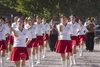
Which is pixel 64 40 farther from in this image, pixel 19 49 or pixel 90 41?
pixel 90 41

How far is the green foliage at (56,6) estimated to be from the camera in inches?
1229

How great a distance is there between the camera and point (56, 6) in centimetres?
3884

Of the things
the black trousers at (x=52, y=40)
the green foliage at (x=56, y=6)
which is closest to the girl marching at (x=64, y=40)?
the black trousers at (x=52, y=40)

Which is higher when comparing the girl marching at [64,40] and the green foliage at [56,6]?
the green foliage at [56,6]

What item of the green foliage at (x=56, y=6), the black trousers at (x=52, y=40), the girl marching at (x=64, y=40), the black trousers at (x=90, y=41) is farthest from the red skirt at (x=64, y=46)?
the green foliage at (x=56, y=6)

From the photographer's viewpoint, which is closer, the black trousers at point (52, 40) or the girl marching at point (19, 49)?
the girl marching at point (19, 49)

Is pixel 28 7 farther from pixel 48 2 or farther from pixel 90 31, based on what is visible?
pixel 90 31

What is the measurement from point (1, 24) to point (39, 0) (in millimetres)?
22000

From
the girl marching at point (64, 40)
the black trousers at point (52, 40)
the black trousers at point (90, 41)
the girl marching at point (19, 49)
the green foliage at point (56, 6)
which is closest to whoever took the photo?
the girl marching at point (19, 49)

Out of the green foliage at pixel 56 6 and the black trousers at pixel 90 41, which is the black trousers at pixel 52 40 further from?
the green foliage at pixel 56 6

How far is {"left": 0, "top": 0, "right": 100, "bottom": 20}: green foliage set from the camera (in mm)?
31223

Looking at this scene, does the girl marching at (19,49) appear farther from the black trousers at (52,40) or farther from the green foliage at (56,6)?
the green foliage at (56,6)

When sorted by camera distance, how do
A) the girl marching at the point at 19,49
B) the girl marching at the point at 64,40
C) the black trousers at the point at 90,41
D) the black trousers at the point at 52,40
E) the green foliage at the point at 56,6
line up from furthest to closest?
the green foliage at the point at 56,6 < the black trousers at the point at 52,40 < the black trousers at the point at 90,41 < the girl marching at the point at 64,40 < the girl marching at the point at 19,49

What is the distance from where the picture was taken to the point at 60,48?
31.2 ft
